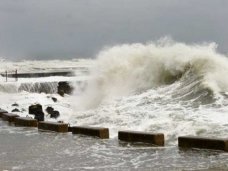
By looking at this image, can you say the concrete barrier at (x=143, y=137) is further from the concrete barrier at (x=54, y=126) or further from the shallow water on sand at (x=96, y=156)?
the concrete barrier at (x=54, y=126)

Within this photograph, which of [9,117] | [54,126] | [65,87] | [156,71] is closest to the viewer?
[54,126]

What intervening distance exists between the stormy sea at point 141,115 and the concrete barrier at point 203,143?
0.49ft

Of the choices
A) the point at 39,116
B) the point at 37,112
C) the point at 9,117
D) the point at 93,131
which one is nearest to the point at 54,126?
the point at 93,131

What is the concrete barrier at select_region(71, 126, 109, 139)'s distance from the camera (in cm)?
1091

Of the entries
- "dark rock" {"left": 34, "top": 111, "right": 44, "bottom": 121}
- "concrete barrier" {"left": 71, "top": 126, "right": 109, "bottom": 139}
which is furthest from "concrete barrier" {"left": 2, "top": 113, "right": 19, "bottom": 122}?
"concrete barrier" {"left": 71, "top": 126, "right": 109, "bottom": 139}

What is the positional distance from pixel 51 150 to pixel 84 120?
5714mm

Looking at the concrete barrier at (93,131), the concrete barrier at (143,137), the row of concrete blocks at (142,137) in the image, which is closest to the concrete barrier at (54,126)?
the row of concrete blocks at (142,137)

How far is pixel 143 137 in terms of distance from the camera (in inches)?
386

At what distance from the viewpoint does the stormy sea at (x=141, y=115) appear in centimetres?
800

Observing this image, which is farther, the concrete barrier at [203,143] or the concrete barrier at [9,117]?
the concrete barrier at [9,117]

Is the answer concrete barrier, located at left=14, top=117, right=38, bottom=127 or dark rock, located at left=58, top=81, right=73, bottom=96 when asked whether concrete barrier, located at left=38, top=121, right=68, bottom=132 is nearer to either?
concrete barrier, located at left=14, top=117, right=38, bottom=127

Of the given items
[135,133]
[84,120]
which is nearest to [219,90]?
[84,120]

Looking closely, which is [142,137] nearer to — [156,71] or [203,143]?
[203,143]

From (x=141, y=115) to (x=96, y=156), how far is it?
5.09 m
